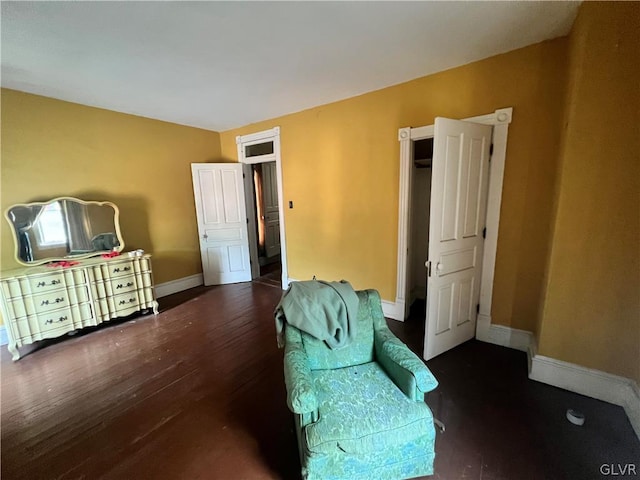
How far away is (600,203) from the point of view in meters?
1.67

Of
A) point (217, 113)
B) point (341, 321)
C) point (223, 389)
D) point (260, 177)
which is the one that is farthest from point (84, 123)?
point (341, 321)

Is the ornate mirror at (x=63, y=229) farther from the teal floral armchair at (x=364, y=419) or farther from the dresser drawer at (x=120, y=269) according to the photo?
the teal floral armchair at (x=364, y=419)

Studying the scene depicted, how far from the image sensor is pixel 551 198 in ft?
6.95

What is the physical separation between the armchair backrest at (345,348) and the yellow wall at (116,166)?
3.29 metres

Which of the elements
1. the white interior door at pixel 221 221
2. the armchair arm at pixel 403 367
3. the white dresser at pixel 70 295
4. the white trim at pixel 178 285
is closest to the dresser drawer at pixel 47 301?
the white dresser at pixel 70 295

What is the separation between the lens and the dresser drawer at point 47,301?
247 cm

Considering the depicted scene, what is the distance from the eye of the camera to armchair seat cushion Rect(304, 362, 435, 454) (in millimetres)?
1168

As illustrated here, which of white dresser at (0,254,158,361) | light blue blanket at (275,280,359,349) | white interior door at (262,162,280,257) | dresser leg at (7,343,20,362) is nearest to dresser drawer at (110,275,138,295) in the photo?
white dresser at (0,254,158,361)

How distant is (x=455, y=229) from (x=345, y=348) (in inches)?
55.7

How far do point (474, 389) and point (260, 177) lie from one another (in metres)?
4.98

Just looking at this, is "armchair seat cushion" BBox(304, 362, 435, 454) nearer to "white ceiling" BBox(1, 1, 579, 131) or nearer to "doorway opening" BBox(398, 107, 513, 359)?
"doorway opening" BBox(398, 107, 513, 359)

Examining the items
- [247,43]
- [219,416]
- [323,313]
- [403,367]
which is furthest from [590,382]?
[247,43]

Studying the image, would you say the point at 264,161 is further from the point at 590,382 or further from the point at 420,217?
the point at 590,382

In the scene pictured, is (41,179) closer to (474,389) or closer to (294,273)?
(294,273)
